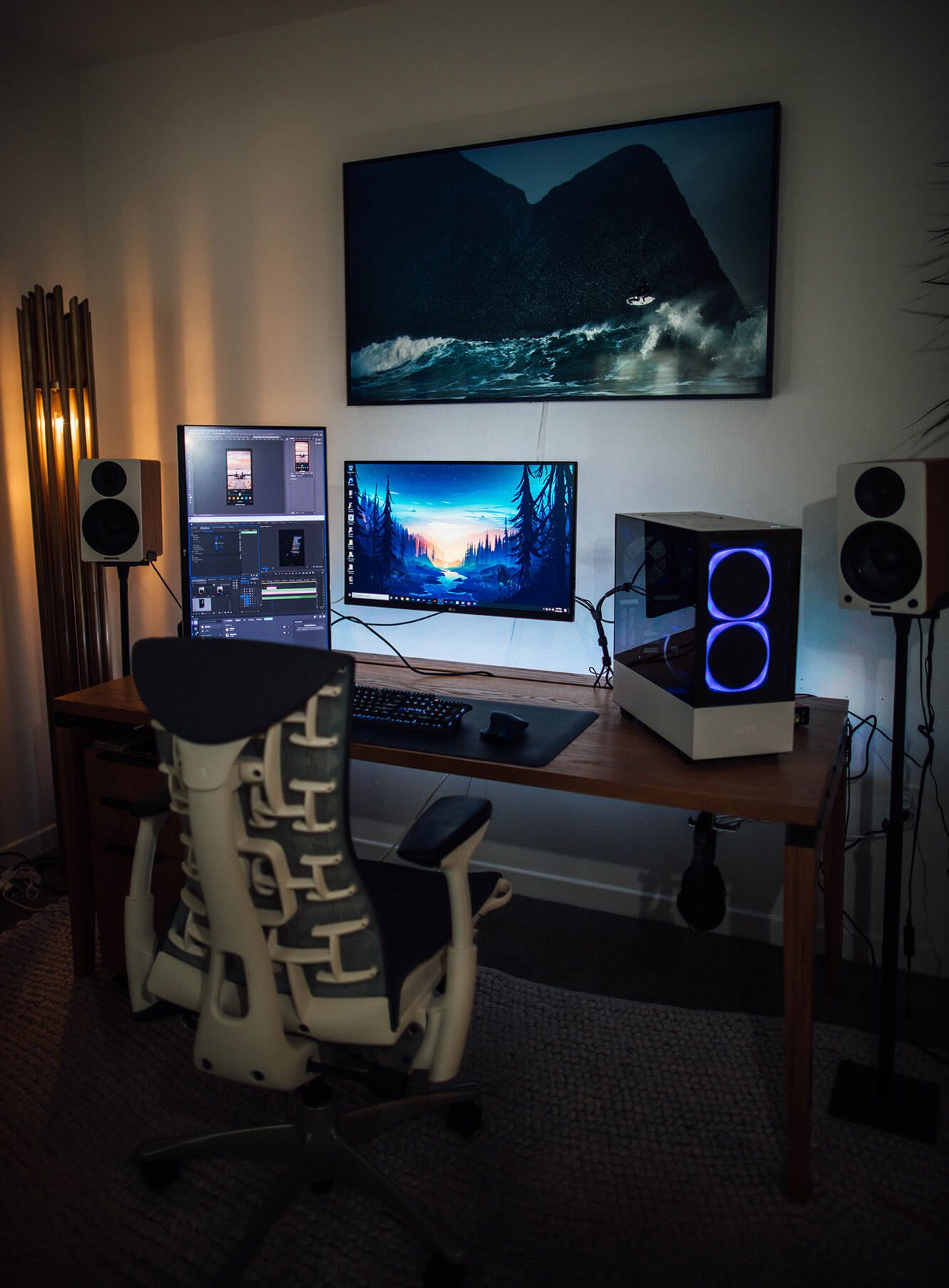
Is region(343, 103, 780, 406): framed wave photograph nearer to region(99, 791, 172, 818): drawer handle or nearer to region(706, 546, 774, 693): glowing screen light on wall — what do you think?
region(706, 546, 774, 693): glowing screen light on wall

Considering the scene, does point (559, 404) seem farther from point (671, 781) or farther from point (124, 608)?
point (124, 608)

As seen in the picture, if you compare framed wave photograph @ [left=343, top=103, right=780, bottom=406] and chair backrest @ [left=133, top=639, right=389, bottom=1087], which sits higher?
framed wave photograph @ [left=343, top=103, right=780, bottom=406]

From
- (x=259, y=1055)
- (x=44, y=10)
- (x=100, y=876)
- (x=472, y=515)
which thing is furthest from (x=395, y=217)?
(x=259, y=1055)

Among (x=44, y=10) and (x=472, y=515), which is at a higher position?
(x=44, y=10)

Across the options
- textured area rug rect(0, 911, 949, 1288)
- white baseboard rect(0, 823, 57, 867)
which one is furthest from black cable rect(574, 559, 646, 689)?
white baseboard rect(0, 823, 57, 867)

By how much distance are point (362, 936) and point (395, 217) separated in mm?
A: 2123

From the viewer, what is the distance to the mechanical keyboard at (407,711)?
2.02 meters

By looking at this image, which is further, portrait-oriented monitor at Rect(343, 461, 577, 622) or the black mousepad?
portrait-oriented monitor at Rect(343, 461, 577, 622)

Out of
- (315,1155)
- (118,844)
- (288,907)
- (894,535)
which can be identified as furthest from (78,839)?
(894,535)

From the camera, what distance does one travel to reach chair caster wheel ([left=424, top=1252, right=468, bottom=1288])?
1.50m

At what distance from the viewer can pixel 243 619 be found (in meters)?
2.46

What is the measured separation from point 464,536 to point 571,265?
80 cm

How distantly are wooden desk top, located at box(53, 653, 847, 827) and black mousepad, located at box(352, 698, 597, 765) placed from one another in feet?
0.07

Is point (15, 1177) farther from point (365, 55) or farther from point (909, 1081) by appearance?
point (365, 55)
